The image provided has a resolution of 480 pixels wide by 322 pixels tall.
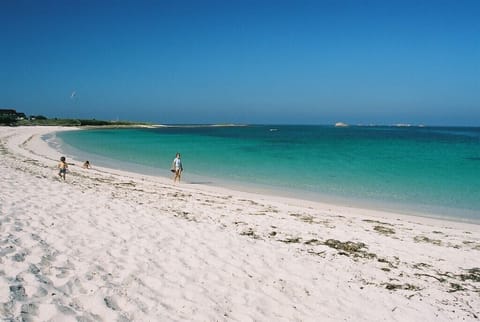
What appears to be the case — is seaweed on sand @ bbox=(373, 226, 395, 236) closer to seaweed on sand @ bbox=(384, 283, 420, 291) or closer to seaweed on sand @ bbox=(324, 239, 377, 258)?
seaweed on sand @ bbox=(324, 239, 377, 258)

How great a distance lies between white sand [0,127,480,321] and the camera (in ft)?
15.1

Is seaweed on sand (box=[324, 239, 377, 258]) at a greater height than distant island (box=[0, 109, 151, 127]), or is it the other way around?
distant island (box=[0, 109, 151, 127])

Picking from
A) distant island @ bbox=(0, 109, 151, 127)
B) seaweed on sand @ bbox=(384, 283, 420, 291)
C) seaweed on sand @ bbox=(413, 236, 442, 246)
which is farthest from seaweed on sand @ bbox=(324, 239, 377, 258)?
distant island @ bbox=(0, 109, 151, 127)

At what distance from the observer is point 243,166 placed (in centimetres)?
→ 2773

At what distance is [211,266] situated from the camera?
627cm

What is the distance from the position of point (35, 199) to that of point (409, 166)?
28.4 metres

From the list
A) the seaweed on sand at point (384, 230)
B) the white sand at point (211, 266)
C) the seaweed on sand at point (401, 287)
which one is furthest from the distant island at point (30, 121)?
the seaweed on sand at point (401, 287)

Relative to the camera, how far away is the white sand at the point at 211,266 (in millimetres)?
4605

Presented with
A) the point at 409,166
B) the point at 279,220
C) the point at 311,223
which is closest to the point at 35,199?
the point at 279,220

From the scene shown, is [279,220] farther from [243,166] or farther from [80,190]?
[243,166]

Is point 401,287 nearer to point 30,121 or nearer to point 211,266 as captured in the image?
point 211,266

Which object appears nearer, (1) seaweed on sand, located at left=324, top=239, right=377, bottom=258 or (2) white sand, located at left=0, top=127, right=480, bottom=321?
(2) white sand, located at left=0, top=127, right=480, bottom=321

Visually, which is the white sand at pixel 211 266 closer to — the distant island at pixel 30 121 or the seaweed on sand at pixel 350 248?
the seaweed on sand at pixel 350 248

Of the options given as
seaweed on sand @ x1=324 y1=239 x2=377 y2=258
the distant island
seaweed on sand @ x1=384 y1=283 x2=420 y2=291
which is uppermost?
the distant island
